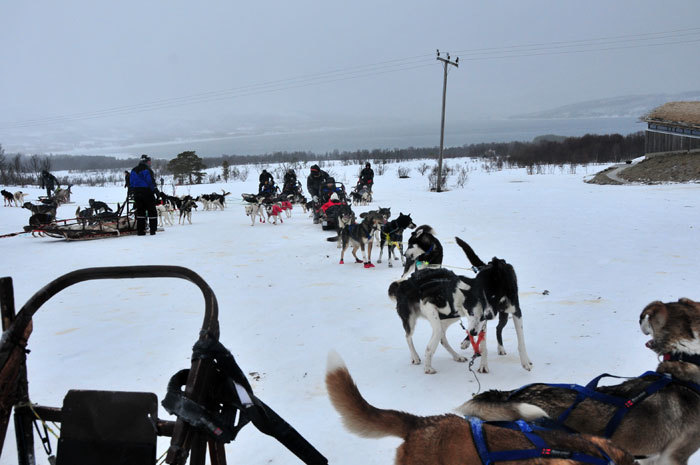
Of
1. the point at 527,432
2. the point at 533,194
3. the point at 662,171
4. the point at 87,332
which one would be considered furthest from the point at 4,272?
the point at 662,171

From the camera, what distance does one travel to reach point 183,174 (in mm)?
42469

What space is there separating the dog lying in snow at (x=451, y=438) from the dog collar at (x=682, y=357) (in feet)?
3.04

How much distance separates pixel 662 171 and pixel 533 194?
21.2 ft

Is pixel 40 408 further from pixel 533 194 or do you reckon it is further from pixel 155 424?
pixel 533 194

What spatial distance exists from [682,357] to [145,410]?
2.21 meters

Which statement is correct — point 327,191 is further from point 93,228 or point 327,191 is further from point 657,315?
point 657,315

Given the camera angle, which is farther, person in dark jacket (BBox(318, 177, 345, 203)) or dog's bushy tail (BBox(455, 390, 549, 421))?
person in dark jacket (BBox(318, 177, 345, 203))

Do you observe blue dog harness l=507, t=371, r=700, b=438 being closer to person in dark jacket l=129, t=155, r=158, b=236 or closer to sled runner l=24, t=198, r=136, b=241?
person in dark jacket l=129, t=155, r=158, b=236

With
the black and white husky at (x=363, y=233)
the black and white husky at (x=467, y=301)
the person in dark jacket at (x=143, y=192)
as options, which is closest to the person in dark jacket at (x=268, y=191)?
the person in dark jacket at (x=143, y=192)

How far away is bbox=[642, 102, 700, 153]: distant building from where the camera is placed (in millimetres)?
18984

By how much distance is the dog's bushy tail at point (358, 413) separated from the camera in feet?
5.23

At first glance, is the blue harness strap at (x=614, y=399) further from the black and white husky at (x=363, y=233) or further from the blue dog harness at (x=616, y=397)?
the black and white husky at (x=363, y=233)

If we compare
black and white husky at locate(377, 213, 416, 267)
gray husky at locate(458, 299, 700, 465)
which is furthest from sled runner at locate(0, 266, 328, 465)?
black and white husky at locate(377, 213, 416, 267)

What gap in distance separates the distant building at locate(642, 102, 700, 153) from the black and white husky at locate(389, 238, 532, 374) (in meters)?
20.3
